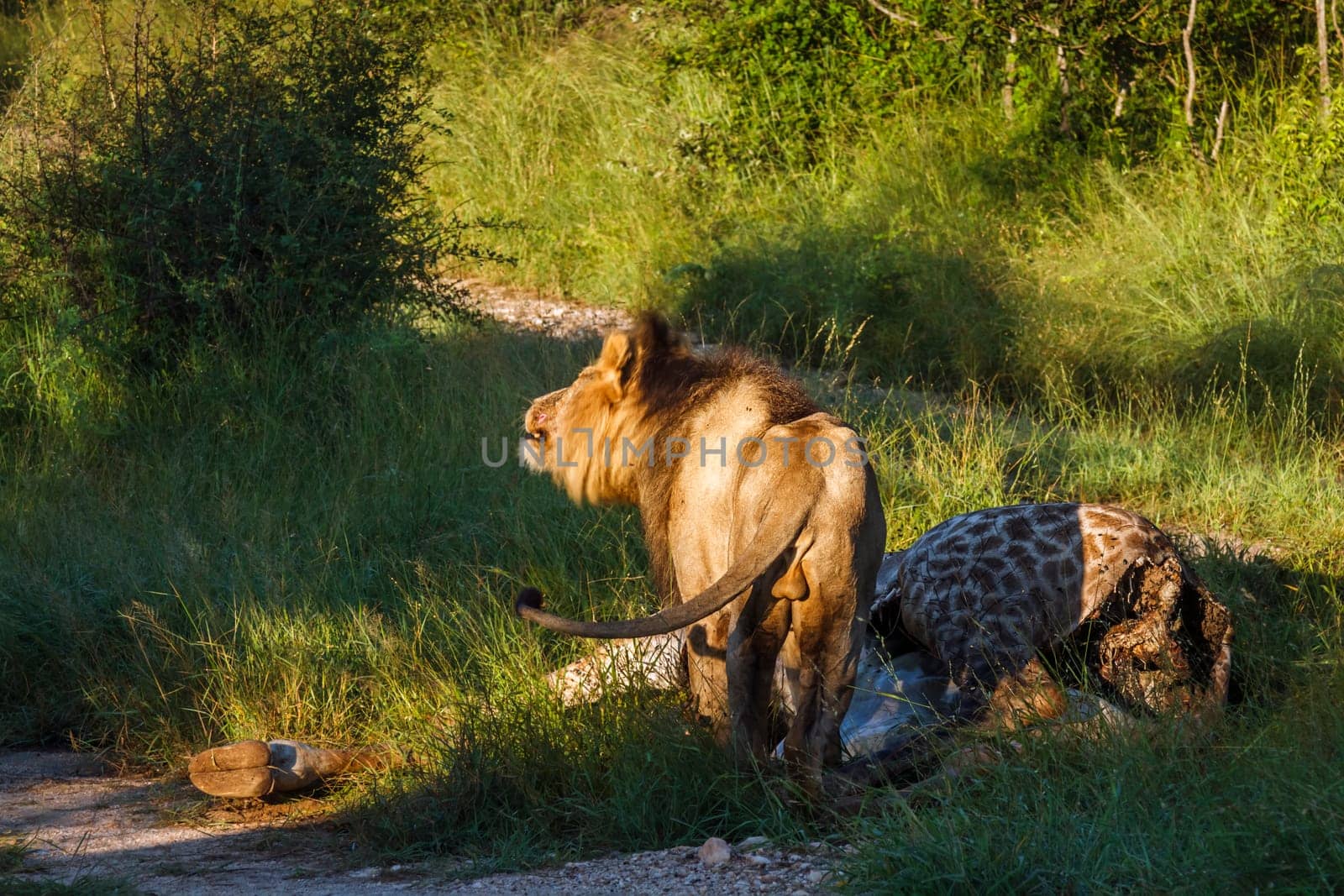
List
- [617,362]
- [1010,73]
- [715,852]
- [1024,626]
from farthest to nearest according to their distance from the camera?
[1010,73] → [1024,626] → [617,362] → [715,852]

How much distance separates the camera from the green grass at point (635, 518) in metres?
3.62

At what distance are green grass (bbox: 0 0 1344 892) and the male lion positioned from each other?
247 millimetres

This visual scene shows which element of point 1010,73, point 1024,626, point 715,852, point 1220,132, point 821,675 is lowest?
point 715,852

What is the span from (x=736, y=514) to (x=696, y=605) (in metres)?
0.38

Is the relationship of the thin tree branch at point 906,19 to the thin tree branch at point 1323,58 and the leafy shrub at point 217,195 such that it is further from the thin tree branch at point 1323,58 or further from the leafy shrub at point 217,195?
the leafy shrub at point 217,195

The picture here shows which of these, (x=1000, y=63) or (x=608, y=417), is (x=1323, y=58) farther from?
(x=608, y=417)

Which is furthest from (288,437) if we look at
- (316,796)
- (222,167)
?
(316,796)

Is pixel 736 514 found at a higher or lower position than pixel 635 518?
higher

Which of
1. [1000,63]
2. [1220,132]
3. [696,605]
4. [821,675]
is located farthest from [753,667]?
[1000,63]

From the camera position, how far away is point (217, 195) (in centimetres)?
789

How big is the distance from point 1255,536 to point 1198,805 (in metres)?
3.09

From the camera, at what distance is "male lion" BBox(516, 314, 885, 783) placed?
3.52 m

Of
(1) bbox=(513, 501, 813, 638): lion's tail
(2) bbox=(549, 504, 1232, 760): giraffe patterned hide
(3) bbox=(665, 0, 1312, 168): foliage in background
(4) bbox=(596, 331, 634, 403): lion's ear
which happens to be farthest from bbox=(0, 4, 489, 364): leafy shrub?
(1) bbox=(513, 501, 813, 638): lion's tail

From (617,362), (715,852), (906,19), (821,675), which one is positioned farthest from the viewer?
(906,19)
